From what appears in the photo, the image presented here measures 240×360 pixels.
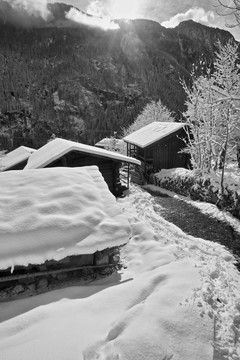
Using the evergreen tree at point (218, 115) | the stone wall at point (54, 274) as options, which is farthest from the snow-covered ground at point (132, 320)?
the evergreen tree at point (218, 115)

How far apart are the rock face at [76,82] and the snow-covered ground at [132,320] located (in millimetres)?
96653

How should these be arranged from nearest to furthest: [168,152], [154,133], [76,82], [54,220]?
[54,220]
[168,152]
[154,133]
[76,82]

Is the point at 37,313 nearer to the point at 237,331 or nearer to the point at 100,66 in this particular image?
the point at 237,331

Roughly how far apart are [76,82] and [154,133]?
5564 inches

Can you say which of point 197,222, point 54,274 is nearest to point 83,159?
point 197,222

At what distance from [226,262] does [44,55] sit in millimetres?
196296

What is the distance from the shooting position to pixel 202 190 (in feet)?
56.9

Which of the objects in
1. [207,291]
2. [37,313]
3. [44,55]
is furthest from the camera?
[44,55]

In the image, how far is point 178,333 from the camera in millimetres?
3645

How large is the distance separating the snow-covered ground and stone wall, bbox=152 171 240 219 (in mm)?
9833

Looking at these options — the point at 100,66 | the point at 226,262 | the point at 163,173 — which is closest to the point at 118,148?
the point at 163,173

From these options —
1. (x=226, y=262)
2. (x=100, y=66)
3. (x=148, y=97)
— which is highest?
(x=100, y=66)

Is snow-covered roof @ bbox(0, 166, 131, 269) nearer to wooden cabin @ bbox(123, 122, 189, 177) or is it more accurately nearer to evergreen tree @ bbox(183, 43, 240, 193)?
evergreen tree @ bbox(183, 43, 240, 193)

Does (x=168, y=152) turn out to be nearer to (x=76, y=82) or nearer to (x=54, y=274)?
(x=54, y=274)
